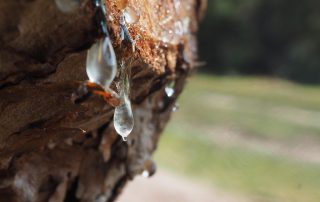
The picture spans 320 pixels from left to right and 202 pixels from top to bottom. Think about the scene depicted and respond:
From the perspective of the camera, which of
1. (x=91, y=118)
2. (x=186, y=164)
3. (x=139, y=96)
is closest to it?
(x=91, y=118)

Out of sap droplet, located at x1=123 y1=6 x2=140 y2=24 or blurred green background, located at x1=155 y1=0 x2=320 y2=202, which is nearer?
sap droplet, located at x1=123 y1=6 x2=140 y2=24

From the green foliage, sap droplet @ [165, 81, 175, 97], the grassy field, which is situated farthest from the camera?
the green foliage

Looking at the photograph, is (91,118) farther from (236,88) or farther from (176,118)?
(236,88)

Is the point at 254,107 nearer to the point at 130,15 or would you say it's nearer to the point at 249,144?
the point at 249,144

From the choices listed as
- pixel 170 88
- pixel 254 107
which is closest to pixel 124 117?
pixel 170 88

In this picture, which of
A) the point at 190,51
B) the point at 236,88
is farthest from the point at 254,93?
the point at 190,51

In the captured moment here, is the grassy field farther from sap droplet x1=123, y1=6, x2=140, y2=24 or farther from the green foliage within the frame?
the green foliage

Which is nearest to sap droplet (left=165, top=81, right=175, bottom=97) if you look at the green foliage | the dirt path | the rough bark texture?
the rough bark texture
